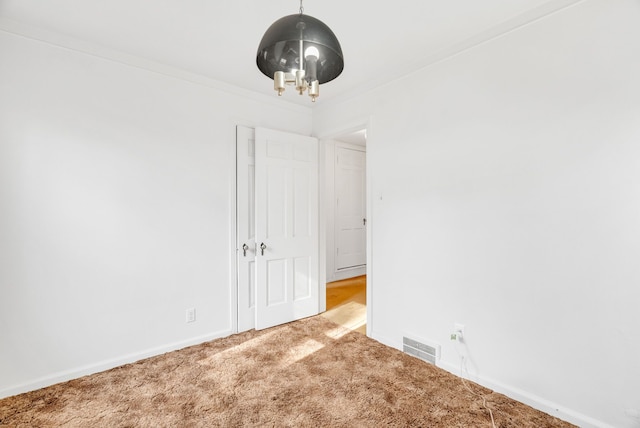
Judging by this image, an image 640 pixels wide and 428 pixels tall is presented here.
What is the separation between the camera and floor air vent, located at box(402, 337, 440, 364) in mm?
2387

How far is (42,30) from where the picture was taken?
207 cm

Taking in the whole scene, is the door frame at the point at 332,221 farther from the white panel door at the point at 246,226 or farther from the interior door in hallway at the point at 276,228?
the white panel door at the point at 246,226

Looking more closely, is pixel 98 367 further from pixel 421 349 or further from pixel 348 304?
pixel 348 304

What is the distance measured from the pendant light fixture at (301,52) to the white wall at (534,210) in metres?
1.36

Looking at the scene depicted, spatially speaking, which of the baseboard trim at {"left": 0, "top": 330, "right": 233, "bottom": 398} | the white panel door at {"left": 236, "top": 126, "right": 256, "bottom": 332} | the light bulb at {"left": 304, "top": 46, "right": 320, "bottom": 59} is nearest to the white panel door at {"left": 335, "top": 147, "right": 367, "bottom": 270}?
the white panel door at {"left": 236, "top": 126, "right": 256, "bottom": 332}

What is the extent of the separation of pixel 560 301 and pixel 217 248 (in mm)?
2702

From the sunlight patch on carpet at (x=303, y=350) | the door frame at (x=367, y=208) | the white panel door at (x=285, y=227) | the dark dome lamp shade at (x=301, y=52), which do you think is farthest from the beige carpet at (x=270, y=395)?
the dark dome lamp shade at (x=301, y=52)

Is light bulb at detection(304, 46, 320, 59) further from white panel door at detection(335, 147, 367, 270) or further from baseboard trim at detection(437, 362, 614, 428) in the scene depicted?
white panel door at detection(335, 147, 367, 270)

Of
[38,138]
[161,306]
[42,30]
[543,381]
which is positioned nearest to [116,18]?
Answer: [42,30]

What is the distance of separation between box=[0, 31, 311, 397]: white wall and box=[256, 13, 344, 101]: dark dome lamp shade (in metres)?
1.68

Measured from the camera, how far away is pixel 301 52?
3.84 ft

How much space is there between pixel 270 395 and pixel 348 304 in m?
2.06

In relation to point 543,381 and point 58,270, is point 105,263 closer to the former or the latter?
point 58,270

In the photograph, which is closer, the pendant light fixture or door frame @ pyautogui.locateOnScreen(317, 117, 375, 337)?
the pendant light fixture
